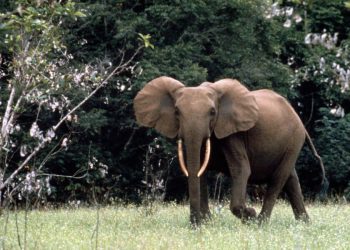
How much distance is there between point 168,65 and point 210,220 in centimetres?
1463

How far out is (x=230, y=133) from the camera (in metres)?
15.0

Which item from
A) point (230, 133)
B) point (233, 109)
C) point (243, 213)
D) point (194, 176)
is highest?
point (233, 109)

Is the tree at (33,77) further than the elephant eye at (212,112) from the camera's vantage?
No

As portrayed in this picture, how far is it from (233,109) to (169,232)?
9.01 feet

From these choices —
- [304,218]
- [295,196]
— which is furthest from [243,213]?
[295,196]

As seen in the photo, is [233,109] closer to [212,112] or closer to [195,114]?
[212,112]

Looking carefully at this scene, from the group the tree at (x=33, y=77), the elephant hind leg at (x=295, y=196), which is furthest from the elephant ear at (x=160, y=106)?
the elephant hind leg at (x=295, y=196)

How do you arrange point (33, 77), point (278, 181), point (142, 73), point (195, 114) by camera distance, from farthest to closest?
point (142, 73) < point (278, 181) < point (33, 77) < point (195, 114)

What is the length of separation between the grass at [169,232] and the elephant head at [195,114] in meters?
0.92

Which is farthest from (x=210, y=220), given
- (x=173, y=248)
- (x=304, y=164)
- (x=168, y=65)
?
(x=304, y=164)

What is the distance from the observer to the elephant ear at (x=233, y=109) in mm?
15070

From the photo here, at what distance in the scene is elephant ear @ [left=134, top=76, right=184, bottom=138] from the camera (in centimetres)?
1534

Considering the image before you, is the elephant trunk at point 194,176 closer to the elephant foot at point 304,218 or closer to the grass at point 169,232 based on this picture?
the grass at point 169,232

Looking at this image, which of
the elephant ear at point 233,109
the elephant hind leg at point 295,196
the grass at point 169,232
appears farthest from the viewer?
the elephant hind leg at point 295,196
